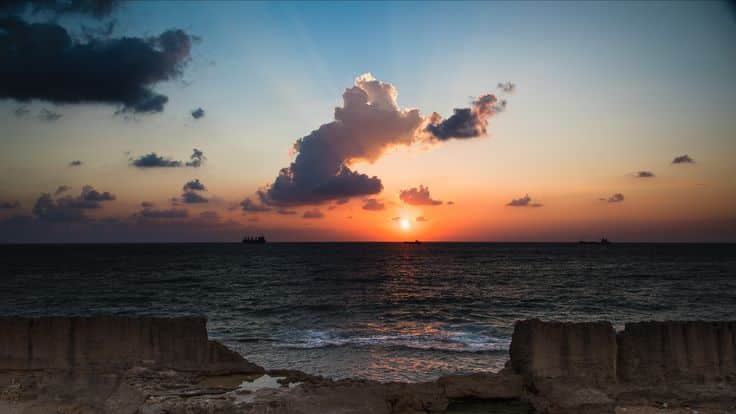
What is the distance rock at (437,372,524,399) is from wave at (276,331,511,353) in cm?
1003

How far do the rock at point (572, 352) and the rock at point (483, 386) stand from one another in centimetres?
45

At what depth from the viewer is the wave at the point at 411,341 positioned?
72.7 ft

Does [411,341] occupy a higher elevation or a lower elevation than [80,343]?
lower

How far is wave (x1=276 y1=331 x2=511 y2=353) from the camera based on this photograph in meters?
22.2

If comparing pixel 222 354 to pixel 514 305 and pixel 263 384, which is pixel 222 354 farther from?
pixel 514 305

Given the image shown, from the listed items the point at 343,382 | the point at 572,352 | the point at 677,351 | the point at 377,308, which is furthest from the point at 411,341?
the point at 677,351

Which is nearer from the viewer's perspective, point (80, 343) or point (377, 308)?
point (80, 343)

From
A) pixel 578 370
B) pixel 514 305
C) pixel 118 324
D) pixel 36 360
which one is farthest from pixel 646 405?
pixel 514 305

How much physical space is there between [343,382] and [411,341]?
1242 centimetres

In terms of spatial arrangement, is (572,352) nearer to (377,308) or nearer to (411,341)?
(411,341)

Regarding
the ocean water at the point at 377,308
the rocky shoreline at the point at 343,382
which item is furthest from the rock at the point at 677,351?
the ocean water at the point at 377,308

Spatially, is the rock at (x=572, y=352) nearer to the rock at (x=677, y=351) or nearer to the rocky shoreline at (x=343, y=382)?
the rocky shoreline at (x=343, y=382)

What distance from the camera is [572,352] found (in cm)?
1165

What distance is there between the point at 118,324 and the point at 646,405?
1196 cm
